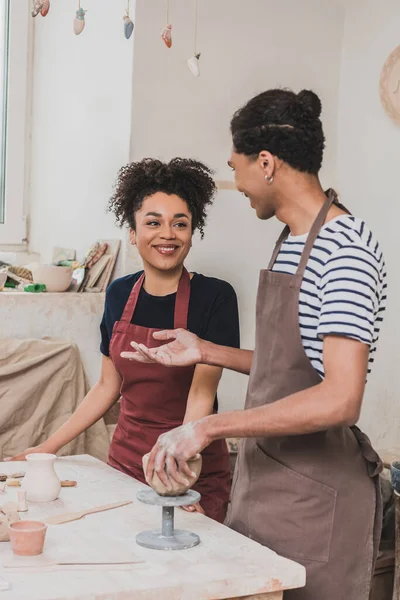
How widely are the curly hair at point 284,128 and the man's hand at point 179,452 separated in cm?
61

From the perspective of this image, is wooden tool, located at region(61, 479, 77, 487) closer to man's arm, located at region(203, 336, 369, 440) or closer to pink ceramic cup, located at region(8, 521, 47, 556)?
pink ceramic cup, located at region(8, 521, 47, 556)

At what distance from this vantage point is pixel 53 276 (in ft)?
12.5

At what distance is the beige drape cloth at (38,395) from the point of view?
3.50m

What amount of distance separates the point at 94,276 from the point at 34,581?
243 cm

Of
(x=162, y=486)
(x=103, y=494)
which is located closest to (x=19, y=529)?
(x=162, y=486)

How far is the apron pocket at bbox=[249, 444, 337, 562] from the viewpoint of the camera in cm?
181

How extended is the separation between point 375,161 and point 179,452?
2.61m

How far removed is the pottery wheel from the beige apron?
0.64 feet

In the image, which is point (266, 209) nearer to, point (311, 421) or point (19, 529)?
point (311, 421)

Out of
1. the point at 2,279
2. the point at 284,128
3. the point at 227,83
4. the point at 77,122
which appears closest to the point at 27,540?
the point at 284,128

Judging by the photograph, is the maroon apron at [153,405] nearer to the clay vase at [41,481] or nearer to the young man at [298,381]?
the clay vase at [41,481]

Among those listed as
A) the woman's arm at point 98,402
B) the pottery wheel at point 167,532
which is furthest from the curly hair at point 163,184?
the pottery wheel at point 167,532

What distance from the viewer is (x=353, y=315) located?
5.30 feet

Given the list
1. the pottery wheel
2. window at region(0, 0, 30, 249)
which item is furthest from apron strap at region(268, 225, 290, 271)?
window at region(0, 0, 30, 249)
